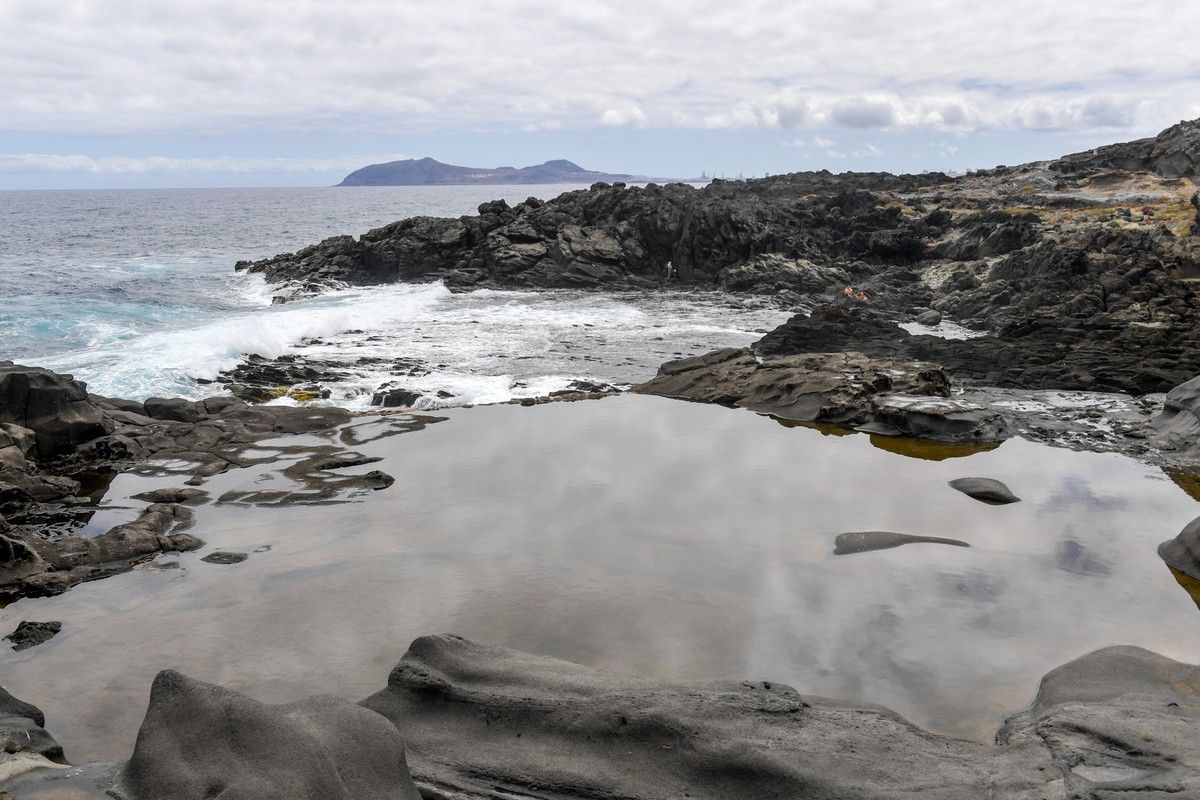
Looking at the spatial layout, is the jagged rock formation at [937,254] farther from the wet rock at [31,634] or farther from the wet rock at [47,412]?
the wet rock at [31,634]

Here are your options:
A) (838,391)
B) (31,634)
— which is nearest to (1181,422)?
(838,391)

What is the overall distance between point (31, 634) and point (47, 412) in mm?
6244

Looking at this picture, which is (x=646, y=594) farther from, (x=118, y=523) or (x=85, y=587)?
(x=118, y=523)

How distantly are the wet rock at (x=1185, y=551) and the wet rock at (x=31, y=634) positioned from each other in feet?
35.0

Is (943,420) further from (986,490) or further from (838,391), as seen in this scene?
(986,490)

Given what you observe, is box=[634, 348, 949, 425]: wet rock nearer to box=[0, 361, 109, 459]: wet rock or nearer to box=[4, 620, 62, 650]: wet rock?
box=[0, 361, 109, 459]: wet rock

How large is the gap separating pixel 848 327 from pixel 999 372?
412 centimetres

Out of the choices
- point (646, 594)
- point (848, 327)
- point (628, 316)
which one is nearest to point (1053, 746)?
point (646, 594)

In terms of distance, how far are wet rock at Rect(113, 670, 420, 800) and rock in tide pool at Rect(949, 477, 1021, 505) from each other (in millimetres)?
8459

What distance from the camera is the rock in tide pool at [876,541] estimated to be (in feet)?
31.0

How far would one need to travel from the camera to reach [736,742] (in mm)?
5238

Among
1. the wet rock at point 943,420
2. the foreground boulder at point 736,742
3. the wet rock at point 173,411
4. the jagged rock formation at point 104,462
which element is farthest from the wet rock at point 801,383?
the foreground boulder at point 736,742

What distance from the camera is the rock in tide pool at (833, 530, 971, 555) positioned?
372 inches

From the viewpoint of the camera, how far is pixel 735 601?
27.1 ft
